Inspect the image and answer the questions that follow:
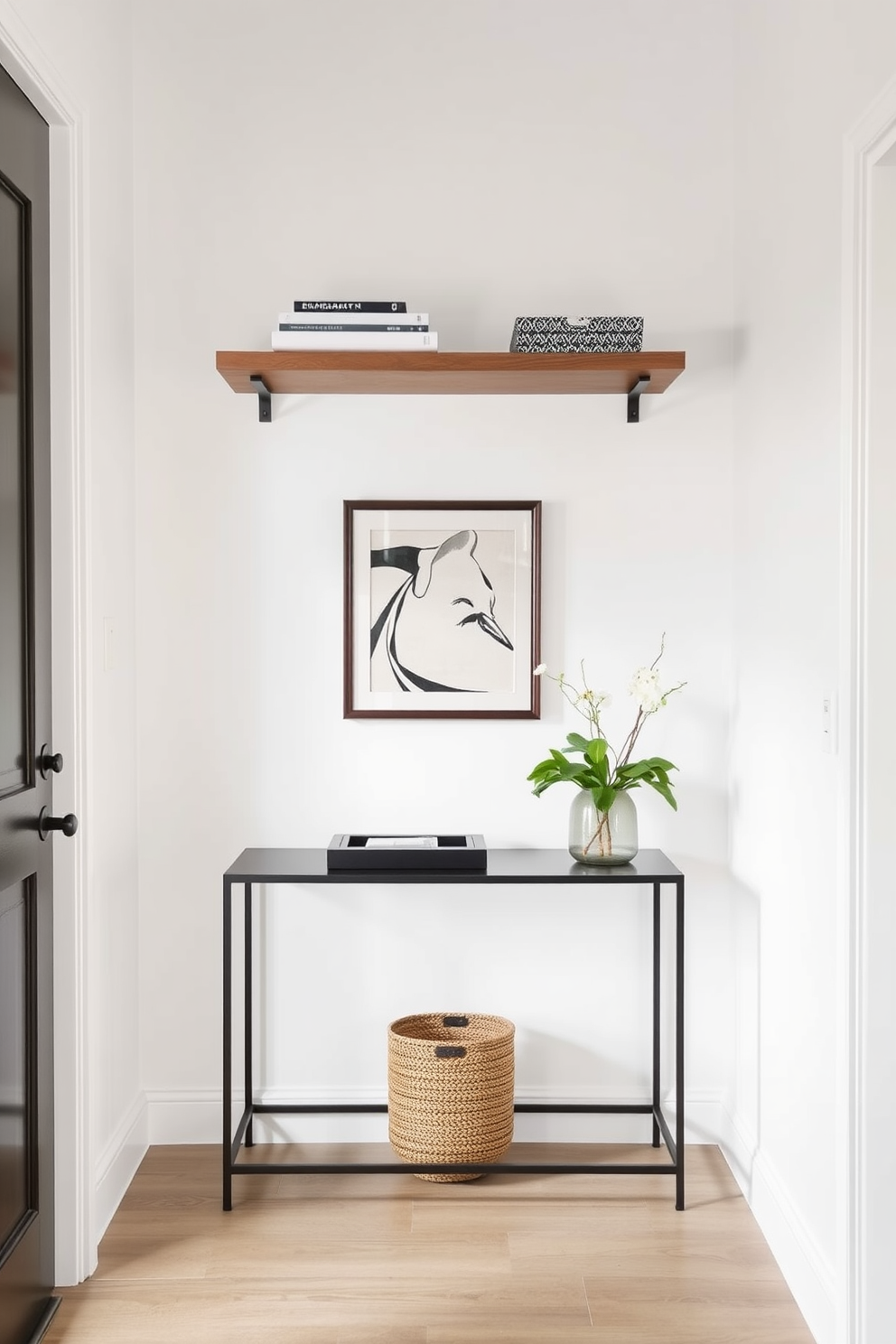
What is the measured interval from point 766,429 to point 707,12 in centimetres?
115

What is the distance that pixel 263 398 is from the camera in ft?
8.89

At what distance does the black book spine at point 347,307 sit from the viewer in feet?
8.18

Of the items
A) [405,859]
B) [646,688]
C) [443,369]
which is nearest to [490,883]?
[405,859]

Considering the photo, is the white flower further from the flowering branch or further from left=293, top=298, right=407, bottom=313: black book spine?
left=293, top=298, right=407, bottom=313: black book spine

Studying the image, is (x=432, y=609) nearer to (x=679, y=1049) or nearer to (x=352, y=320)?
(x=352, y=320)

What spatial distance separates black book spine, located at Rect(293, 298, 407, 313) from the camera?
2494 mm

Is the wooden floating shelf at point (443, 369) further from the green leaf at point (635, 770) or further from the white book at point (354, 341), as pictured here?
the green leaf at point (635, 770)

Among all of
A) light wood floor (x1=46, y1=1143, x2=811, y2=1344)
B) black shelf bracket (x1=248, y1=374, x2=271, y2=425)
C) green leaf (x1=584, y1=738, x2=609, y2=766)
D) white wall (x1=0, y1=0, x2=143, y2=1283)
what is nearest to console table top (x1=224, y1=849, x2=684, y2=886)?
green leaf (x1=584, y1=738, x2=609, y2=766)

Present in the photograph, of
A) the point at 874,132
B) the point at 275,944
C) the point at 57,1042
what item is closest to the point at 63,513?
the point at 57,1042

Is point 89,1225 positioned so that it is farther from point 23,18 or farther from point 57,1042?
point 23,18

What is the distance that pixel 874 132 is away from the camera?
1761mm

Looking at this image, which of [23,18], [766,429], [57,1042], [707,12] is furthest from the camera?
[707,12]

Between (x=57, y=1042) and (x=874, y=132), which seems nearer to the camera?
(x=874, y=132)

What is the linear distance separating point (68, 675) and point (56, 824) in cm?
30
